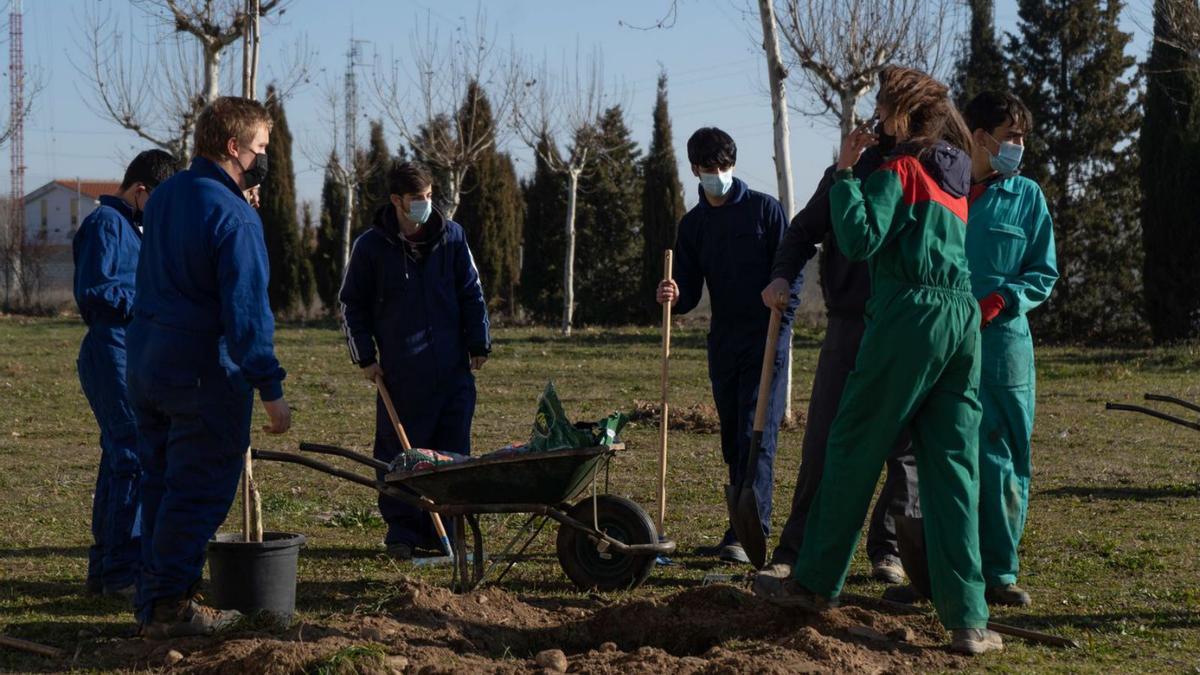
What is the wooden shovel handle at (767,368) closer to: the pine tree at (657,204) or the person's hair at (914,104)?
the person's hair at (914,104)

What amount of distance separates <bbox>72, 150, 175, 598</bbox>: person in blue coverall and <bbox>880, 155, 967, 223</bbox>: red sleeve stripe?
3.14 metres

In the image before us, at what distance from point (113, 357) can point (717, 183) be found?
2.80 m

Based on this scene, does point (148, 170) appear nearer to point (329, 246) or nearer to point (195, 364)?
point (195, 364)

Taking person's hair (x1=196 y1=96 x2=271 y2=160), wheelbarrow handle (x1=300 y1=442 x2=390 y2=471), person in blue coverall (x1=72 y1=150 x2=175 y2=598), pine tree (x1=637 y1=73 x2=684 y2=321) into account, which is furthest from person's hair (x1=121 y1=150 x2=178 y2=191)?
pine tree (x1=637 y1=73 x2=684 y2=321)

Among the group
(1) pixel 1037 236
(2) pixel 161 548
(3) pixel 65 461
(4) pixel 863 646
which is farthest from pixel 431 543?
(3) pixel 65 461

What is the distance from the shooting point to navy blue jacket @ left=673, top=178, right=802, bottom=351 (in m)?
6.30

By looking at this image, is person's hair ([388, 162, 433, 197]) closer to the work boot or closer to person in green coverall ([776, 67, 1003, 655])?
person in green coverall ([776, 67, 1003, 655])

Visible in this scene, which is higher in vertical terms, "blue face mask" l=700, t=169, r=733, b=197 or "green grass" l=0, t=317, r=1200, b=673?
"blue face mask" l=700, t=169, r=733, b=197

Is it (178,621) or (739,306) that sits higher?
(739,306)

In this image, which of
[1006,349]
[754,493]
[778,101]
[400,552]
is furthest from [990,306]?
[778,101]

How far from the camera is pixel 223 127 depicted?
15.9 feet

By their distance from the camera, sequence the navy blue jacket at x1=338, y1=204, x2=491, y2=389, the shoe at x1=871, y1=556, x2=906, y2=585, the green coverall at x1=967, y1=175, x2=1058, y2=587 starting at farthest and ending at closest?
the navy blue jacket at x1=338, y1=204, x2=491, y2=389 < the shoe at x1=871, y1=556, x2=906, y2=585 < the green coverall at x1=967, y1=175, x2=1058, y2=587

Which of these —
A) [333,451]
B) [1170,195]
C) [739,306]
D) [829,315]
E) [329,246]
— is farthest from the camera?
[329,246]

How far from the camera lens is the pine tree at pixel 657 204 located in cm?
3067
